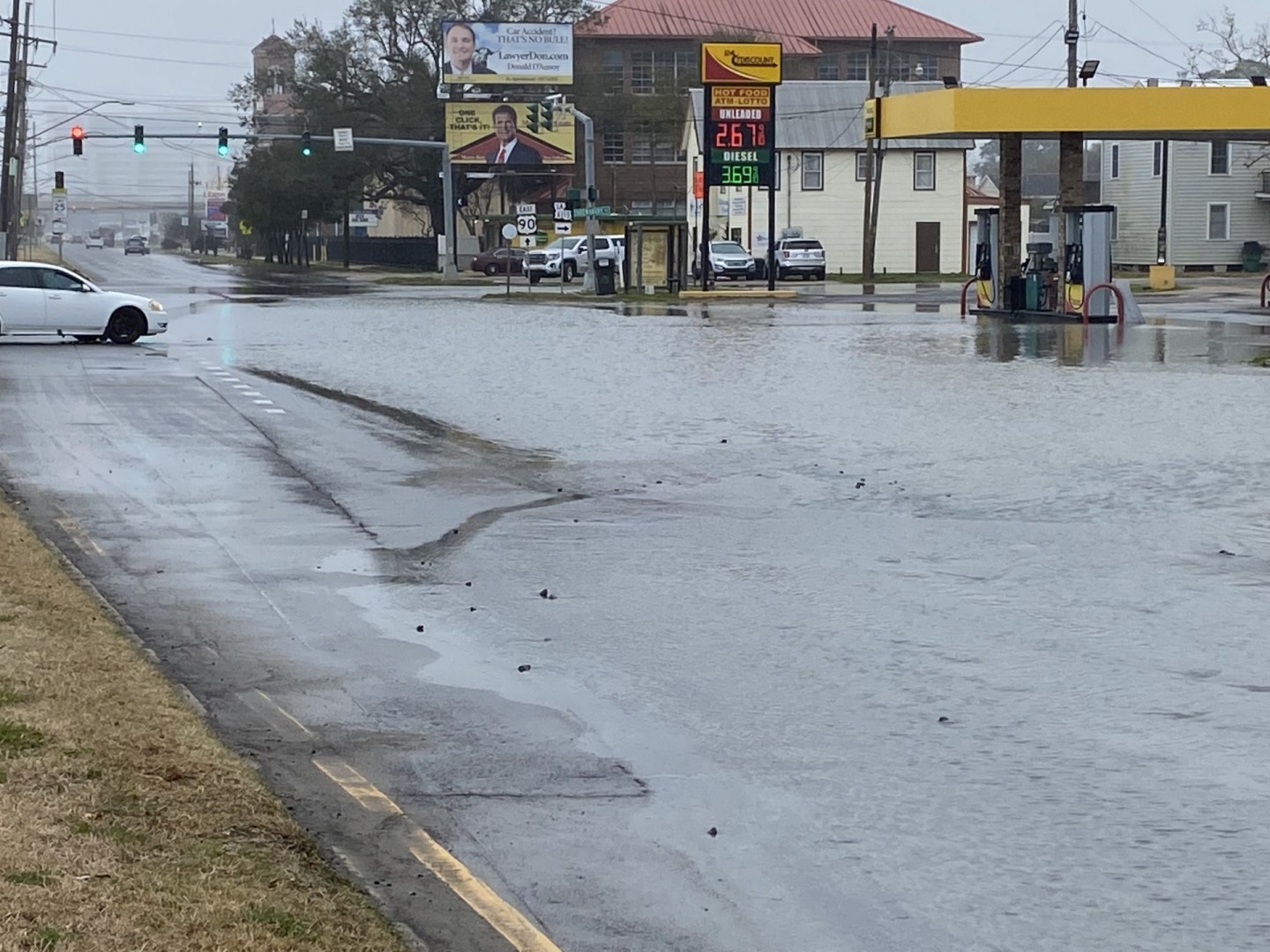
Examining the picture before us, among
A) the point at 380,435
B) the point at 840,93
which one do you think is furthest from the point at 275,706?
the point at 840,93

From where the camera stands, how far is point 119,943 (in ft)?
15.6

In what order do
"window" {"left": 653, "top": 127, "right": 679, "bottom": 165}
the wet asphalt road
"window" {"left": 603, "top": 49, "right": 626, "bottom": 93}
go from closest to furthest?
the wet asphalt road
"window" {"left": 653, "top": 127, "right": 679, "bottom": 165}
"window" {"left": 603, "top": 49, "right": 626, "bottom": 93}

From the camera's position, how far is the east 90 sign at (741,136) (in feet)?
177

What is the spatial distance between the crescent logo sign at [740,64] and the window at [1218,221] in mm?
26800

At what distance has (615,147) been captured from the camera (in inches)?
4181

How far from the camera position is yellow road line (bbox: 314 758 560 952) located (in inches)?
208

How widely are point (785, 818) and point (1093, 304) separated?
3458 cm

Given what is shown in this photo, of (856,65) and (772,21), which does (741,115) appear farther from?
(856,65)

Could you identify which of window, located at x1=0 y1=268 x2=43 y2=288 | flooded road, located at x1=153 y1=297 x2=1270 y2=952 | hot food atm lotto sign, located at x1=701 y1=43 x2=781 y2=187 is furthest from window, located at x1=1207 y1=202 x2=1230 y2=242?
flooded road, located at x1=153 y1=297 x2=1270 y2=952

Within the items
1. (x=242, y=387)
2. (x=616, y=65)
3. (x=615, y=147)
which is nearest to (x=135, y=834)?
(x=242, y=387)

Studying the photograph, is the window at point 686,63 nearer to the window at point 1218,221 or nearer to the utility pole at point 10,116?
the window at point 1218,221

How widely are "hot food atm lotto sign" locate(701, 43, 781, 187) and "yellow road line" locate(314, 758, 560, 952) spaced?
47.8 meters

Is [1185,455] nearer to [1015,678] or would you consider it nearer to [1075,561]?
[1075,561]

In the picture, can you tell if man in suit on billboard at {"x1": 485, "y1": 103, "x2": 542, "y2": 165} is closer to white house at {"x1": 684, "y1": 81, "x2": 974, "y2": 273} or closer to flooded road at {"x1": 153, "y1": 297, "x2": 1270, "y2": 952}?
white house at {"x1": 684, "y1": 81, "x2": 974, "y2": 273}
